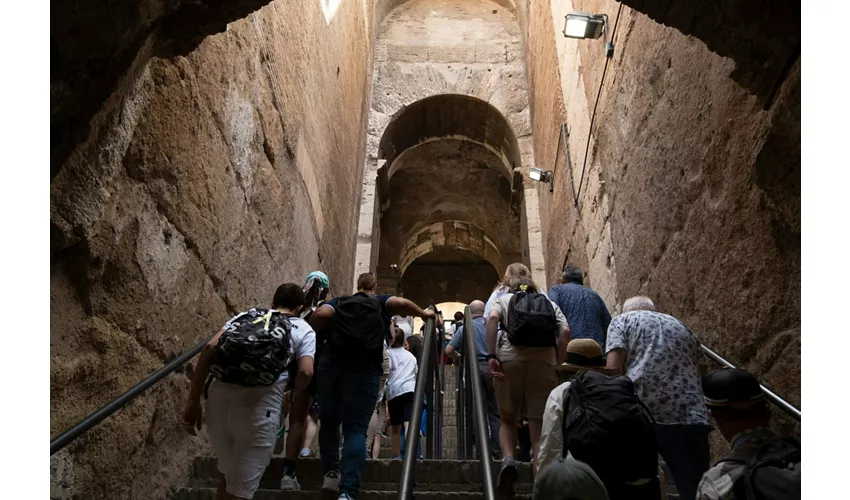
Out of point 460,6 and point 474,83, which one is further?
point 460,6

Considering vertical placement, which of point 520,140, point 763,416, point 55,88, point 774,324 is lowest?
point 520,140

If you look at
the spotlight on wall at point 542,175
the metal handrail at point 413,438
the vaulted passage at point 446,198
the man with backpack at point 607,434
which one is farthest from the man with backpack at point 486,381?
the vaulted passage at point 446,198

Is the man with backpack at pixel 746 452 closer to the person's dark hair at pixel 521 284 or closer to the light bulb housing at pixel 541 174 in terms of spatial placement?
the person's dark hair at pixel 521 284

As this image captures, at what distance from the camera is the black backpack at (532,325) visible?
10.2 feet

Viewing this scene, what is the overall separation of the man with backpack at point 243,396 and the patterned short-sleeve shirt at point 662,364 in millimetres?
1424

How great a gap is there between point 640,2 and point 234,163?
2.48m

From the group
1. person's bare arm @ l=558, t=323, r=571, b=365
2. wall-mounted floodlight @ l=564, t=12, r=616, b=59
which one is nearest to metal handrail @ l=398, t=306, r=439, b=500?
person's bare arm @ l=558, t=323, r=571, b=365

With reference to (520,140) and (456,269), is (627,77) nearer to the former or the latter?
(520,140)

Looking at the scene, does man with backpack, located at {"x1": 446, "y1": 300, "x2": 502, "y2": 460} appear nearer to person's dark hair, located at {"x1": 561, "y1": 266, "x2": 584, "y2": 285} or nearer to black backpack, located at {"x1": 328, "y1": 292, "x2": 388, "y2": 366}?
person's dark hair, located at {"x1": 561, "y1": 266, "x2": 584, "y2": 285}

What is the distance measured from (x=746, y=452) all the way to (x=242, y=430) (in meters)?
1.67

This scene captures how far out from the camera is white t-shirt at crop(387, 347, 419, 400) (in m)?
4.27

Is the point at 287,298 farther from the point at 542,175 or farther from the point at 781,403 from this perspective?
the point at 542,175

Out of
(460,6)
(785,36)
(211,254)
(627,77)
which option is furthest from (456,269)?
(785,36)

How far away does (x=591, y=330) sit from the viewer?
12.3 ft
